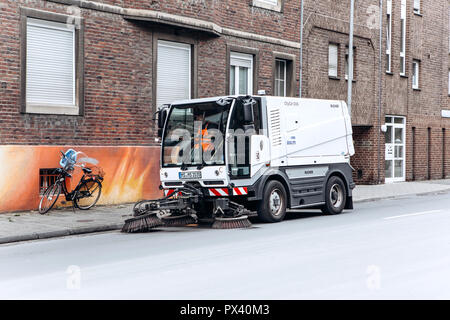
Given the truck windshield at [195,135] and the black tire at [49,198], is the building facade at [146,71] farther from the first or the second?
the truck windshield at [195,135]

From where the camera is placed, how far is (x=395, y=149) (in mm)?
28797

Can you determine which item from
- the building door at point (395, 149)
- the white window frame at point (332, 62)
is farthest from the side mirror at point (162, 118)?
the building door at point (395, 149)

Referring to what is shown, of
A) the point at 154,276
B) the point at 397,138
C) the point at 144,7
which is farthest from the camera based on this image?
→ the point at 397,138

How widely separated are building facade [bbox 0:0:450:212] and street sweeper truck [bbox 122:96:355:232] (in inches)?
126

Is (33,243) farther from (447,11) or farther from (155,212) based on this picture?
(447,11)

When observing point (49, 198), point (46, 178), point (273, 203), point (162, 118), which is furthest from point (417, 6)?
point (49, 198)

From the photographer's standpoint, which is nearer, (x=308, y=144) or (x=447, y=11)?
(x=308, y=144)

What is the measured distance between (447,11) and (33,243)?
1025 inches

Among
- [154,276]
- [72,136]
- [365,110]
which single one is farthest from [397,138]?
[154,276]

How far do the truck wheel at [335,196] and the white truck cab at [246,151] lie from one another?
47 centimetres

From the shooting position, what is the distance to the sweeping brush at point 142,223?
492 inches

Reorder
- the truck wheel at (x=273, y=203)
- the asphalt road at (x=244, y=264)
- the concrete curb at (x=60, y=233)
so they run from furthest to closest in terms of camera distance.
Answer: the truck wheel at (x=273, y=203) → the concrete curb at (x=60, y=233) → the asphalt road at (x=244, y=264)

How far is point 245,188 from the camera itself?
13516mm
